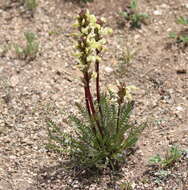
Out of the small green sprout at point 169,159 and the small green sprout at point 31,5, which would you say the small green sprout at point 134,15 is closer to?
the small green sprout at point 31,5

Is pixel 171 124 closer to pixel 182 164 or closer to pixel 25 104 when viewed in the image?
pixel 182 164

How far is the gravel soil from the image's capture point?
4.57 m

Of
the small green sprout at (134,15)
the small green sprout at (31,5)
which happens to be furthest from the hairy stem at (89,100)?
the small green sprout at (31,5)

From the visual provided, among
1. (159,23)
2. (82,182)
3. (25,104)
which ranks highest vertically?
(159,23)

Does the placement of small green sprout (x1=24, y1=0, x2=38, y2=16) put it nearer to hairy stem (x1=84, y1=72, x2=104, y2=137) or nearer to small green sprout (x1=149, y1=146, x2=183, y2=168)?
hairy stem (x1=84, y1=72, x2=104, y2=137)

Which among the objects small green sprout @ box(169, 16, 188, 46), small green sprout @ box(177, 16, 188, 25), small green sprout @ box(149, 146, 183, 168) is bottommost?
small green sprout @ box(149, 146, 183, 168)

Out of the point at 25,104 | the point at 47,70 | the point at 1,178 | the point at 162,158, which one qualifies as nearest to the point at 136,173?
the point at 162,158

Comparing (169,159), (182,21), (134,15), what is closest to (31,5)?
(134,15)

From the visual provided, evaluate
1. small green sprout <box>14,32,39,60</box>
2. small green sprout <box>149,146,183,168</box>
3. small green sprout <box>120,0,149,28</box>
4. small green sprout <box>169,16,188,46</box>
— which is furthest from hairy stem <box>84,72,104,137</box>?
small green sprout <box>120,0,149,28</box>

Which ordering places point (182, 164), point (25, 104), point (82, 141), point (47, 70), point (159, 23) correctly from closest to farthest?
point (182, 164)
point (82, 141)
point (25, 104)
point (47, 70)
point (159, 23)

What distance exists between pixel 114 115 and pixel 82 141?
538 mm

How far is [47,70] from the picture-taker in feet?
19.7

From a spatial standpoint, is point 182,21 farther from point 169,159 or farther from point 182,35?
point 169,159

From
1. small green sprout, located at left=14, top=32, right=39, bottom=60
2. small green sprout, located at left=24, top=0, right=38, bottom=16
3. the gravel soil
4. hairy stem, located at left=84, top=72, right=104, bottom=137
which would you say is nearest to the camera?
hairy stem, located at left=84, top=72, right=104, bottom=137
